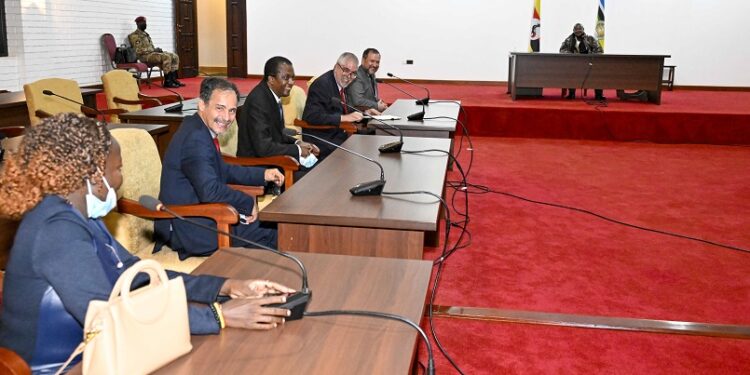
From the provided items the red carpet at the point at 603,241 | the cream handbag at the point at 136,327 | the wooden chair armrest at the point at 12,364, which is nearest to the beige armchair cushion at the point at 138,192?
the red carpet at the point at 603,241

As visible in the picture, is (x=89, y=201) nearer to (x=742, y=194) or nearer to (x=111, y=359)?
(x=111, y=359)

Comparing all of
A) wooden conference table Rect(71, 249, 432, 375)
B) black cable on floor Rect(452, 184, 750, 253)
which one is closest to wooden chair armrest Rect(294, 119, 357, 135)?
black cable on floor Rect(452, 184, 750, 253)

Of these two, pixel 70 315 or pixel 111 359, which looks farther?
pixel 70 315

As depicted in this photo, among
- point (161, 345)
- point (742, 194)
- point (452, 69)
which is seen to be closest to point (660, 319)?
point (161, 345)

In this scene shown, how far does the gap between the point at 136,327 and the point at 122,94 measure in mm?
5055

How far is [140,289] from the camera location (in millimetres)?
1179

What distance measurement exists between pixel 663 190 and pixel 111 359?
16.8 feet

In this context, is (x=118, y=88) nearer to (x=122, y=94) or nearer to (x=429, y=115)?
(x=122, y=94)

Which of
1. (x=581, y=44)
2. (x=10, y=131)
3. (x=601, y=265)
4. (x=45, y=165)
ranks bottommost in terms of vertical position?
(x=601, y=265)

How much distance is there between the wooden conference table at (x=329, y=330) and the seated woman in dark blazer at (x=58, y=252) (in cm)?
7

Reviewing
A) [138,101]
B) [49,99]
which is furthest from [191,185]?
[138,101]

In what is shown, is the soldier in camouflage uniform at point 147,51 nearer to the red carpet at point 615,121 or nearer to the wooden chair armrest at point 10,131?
the red carpet at point 615,121

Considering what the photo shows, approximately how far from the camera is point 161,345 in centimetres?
122

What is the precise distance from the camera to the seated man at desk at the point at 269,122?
3816 millimetres
